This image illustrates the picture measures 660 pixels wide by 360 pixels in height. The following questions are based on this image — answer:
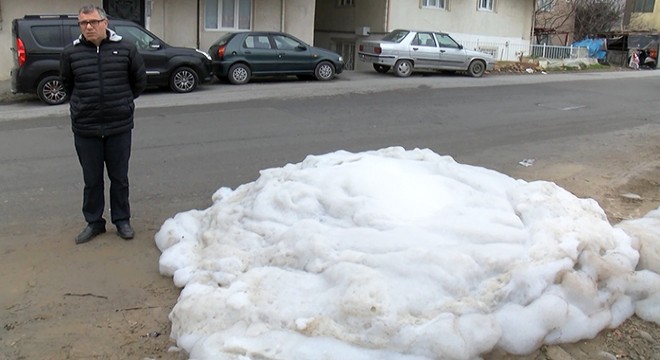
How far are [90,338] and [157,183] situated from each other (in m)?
3.56

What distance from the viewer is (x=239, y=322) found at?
3.65 metres

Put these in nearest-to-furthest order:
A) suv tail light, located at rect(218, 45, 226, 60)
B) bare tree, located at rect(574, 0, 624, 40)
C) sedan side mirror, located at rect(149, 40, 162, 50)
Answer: sedan side mirror, located at rect(149, 40, 162, 50), suv tail light, located at rect(218, 45, 226, 60), bare tree, located at rect(574, 0, 624, 40)

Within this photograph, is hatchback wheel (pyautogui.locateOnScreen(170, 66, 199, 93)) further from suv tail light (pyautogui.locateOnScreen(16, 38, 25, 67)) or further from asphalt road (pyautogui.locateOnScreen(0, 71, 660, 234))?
suv tail light (pyautogui.locateOnScreen(16, 38, 25, 67))

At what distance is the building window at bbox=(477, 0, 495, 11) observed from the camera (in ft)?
90.9

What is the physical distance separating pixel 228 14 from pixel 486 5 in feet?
39.4

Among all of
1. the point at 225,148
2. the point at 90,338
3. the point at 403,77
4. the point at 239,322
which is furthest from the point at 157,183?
the point at 403,77

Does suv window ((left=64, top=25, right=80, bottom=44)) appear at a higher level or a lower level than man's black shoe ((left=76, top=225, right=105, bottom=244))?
higher

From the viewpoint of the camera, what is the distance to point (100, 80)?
5.14 metres

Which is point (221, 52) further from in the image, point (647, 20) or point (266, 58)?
point (647, 20)

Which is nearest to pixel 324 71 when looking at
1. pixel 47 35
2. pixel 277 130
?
pixel 47 35

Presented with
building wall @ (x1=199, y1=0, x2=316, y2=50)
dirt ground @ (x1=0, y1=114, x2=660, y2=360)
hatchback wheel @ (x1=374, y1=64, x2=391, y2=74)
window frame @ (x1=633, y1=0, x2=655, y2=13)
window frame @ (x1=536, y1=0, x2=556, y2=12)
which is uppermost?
window frame @ (x1=633, y1=0, x2=655, y2=13)

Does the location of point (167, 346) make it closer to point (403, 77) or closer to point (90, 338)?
point (90, 338)

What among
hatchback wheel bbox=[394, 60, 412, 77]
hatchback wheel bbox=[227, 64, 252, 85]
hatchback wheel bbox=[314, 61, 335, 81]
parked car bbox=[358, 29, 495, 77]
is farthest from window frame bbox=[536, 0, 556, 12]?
hatchback wheel bbox=[227, 64, 252, 85]

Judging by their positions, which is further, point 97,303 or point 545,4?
point 545,4
